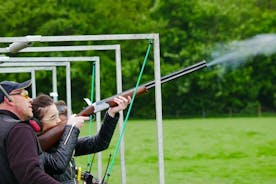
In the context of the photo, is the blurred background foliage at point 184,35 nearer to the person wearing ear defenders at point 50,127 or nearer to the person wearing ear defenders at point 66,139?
the person wearing ear defenders at point 66,139

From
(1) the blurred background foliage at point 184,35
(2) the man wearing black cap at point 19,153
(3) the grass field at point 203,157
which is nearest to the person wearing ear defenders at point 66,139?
(2) the man wearing black cap at point 19,153

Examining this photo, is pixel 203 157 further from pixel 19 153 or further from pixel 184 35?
pixel 184 35

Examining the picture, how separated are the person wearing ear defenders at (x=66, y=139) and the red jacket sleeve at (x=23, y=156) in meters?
0.80

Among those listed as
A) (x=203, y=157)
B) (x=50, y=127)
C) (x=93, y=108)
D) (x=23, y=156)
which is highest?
(x=93, y=108)

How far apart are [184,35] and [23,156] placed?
5818 centimetres

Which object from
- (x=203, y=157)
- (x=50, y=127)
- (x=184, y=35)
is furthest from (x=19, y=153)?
(x=184, y=35)

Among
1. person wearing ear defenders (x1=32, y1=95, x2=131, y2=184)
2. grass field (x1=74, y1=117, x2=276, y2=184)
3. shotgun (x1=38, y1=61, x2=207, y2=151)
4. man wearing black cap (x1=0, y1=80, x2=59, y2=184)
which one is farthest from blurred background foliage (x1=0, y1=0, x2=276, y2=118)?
man wearing black cap (x1=0, y1=80, x2=59, y2=184)

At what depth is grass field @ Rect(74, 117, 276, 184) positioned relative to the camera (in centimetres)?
1931

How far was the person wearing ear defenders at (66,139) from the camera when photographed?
631 cm

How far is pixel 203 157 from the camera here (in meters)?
26.4

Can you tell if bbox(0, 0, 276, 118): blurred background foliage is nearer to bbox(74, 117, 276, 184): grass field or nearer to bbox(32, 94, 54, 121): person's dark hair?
bbox(74, 117, 276, 184): grass field

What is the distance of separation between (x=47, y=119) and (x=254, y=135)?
98.1 ft

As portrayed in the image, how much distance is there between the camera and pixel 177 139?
34875 mm

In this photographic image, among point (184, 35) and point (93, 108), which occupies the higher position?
point (184, 35)
